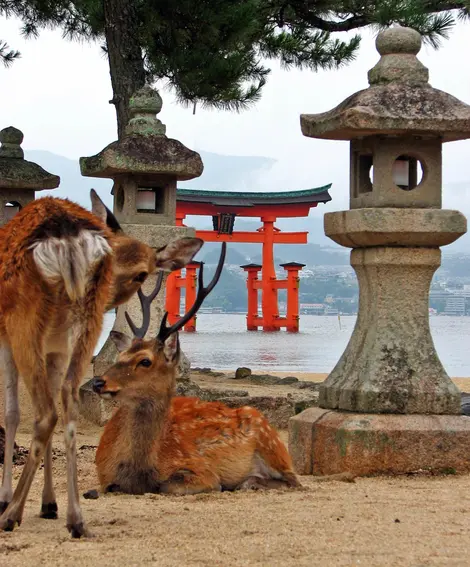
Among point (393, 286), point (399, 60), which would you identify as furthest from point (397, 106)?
point (393, 286)

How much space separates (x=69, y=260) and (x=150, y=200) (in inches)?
235

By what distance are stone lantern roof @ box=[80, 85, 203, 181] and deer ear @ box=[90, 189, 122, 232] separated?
4.55 meters

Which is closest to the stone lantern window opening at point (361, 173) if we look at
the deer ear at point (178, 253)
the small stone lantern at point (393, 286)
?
the small stone lantern at point (393, 286)

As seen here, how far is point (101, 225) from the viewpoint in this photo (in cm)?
460

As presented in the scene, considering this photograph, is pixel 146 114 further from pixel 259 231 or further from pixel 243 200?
pixel 259 231

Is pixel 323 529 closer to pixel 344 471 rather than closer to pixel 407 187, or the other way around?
pixel 344 471

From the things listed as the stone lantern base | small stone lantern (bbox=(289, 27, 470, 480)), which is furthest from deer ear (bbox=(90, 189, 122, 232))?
the stone lantern base

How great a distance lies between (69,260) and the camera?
Answer: 427cm

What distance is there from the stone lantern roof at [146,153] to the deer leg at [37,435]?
5.76 m

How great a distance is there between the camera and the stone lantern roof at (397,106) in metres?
6.63

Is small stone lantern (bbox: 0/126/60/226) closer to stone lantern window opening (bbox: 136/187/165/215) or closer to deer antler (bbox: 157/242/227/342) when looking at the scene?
stone lantern window opening (bbox: 136/187/165/215)

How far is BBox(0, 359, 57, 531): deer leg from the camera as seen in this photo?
419 cm

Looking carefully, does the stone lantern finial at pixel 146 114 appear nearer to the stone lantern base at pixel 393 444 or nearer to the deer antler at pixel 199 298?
the stone lantern base at pixel 393 444

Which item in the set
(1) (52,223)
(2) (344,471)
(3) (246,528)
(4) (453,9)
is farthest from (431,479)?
(4) (453,9)
